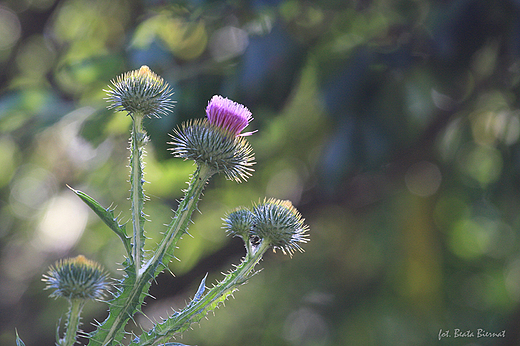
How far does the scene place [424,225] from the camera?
6.21 m

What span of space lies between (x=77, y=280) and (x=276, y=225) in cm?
68

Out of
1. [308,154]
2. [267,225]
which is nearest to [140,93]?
[267,225]

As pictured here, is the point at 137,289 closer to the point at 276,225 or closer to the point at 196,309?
the point at 196,309

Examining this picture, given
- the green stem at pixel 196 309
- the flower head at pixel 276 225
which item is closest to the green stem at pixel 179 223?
the green stem at pixel 196 309

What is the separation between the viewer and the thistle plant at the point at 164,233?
1.30 meters

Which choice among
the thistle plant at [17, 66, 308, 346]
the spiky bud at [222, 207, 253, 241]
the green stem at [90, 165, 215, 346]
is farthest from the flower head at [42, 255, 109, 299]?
the spiky bud at [222, 207, 253, 241]

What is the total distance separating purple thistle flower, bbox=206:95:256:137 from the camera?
5.47ft

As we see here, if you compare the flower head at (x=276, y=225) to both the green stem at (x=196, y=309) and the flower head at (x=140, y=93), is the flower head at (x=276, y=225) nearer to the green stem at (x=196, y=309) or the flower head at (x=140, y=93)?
the green stem at (x=196, y=309)

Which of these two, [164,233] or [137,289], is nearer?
[137,289]

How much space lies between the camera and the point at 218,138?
1643 millimetres

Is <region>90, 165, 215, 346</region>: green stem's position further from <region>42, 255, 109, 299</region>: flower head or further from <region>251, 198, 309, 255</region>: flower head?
<region>251, 198, 309, 255</region>: flower head

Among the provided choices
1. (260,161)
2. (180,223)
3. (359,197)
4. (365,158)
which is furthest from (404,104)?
Answer: (359,197)

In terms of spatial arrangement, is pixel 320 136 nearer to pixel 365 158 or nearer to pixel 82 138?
pixel 365 158

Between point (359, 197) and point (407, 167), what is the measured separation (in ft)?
2.68
